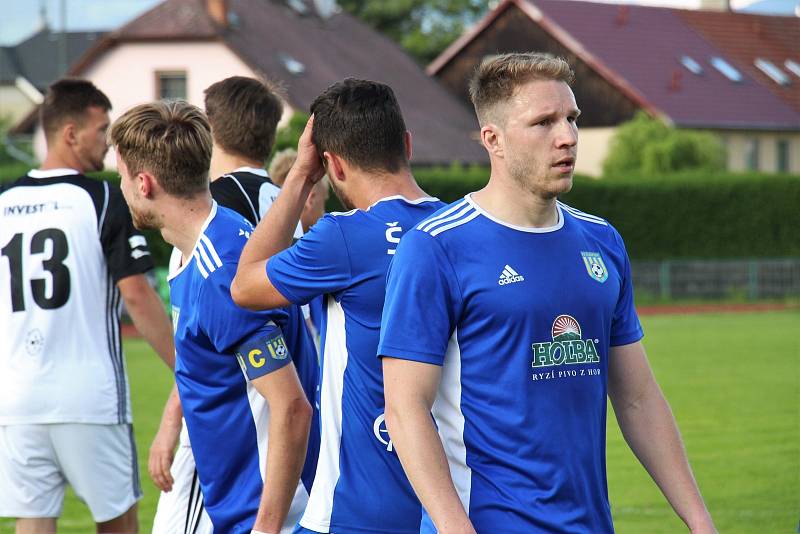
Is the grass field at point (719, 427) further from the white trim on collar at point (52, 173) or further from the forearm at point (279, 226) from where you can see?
the forearm at point (279, 226)

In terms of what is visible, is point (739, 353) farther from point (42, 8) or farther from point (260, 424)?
point (42, 8)

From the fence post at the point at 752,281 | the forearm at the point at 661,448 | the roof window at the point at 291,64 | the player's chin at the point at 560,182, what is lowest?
the fence post at the point at 752,281

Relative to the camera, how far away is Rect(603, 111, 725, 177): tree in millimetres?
37722

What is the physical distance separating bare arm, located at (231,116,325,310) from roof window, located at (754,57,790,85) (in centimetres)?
5041

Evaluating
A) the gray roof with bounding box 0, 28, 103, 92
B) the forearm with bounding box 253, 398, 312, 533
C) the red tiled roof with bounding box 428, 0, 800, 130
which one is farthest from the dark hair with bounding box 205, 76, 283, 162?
the gray roof with bounding box 0, 28, 103, 92

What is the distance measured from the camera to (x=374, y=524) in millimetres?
3678

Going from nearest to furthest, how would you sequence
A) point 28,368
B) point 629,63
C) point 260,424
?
point 260,424, point 28,368, point 629,63

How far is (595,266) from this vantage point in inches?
137

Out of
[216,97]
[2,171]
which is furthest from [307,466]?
[2,171]

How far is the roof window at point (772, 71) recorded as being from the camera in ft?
169

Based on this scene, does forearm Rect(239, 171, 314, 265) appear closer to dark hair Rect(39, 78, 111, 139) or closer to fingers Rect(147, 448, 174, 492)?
fingers Rect(147, 448, 174, 492)

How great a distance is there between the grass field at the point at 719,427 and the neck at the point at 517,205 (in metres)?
5.38

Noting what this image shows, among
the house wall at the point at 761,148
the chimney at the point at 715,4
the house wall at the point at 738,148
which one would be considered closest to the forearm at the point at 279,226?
the house wall at the point at 738,148

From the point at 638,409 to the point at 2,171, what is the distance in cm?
2808
